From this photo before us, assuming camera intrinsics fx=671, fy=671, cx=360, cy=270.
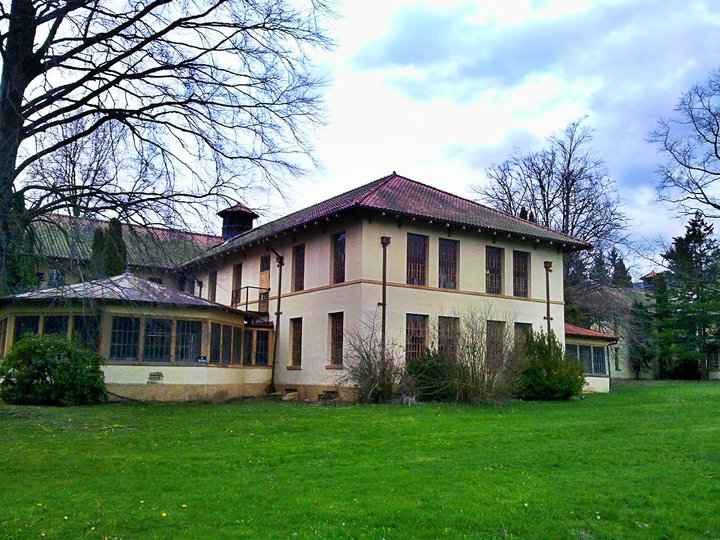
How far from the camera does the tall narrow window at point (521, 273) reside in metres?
27.9

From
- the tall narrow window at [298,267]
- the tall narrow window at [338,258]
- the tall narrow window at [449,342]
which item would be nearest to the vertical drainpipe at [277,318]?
the tall narrow window at [298,267]

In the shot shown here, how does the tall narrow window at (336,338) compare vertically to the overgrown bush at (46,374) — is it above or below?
above

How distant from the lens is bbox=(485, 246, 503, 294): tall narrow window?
2708 centimetres

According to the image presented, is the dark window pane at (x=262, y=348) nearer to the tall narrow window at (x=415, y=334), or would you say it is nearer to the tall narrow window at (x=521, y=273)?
the tall narrow window at (x=415, y=334)

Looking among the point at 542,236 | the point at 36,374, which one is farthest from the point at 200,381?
the point at 542,236

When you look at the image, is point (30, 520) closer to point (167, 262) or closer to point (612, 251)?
point (167, 262)

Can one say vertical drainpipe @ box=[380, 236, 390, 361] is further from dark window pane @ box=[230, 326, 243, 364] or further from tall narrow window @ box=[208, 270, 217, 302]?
tall narrow window @ box=[208, 270, 217, 302]

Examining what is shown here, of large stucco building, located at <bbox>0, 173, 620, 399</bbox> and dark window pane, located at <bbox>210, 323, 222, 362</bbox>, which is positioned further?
dark window pane, located at <bbox>210, 323, 222, 362</bbox>

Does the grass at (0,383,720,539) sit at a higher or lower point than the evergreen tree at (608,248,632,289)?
lower

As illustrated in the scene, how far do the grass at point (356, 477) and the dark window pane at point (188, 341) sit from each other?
7.54 meters

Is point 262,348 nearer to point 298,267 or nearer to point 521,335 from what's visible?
point 298,267

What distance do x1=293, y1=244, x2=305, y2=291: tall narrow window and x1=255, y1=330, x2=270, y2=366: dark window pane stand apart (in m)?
2.39

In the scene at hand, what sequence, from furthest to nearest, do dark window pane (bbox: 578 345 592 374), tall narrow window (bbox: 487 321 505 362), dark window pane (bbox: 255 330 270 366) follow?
dark window pane (bbox: 578 345 592 374), dark window pane (bbox: 255 330 270 366), tall narrow window (bbox: 487 321 505 362)

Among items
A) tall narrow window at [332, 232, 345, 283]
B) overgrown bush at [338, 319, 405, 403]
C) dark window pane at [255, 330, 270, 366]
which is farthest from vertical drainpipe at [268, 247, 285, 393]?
overgrown bush at [338, 319, 405, 403]
